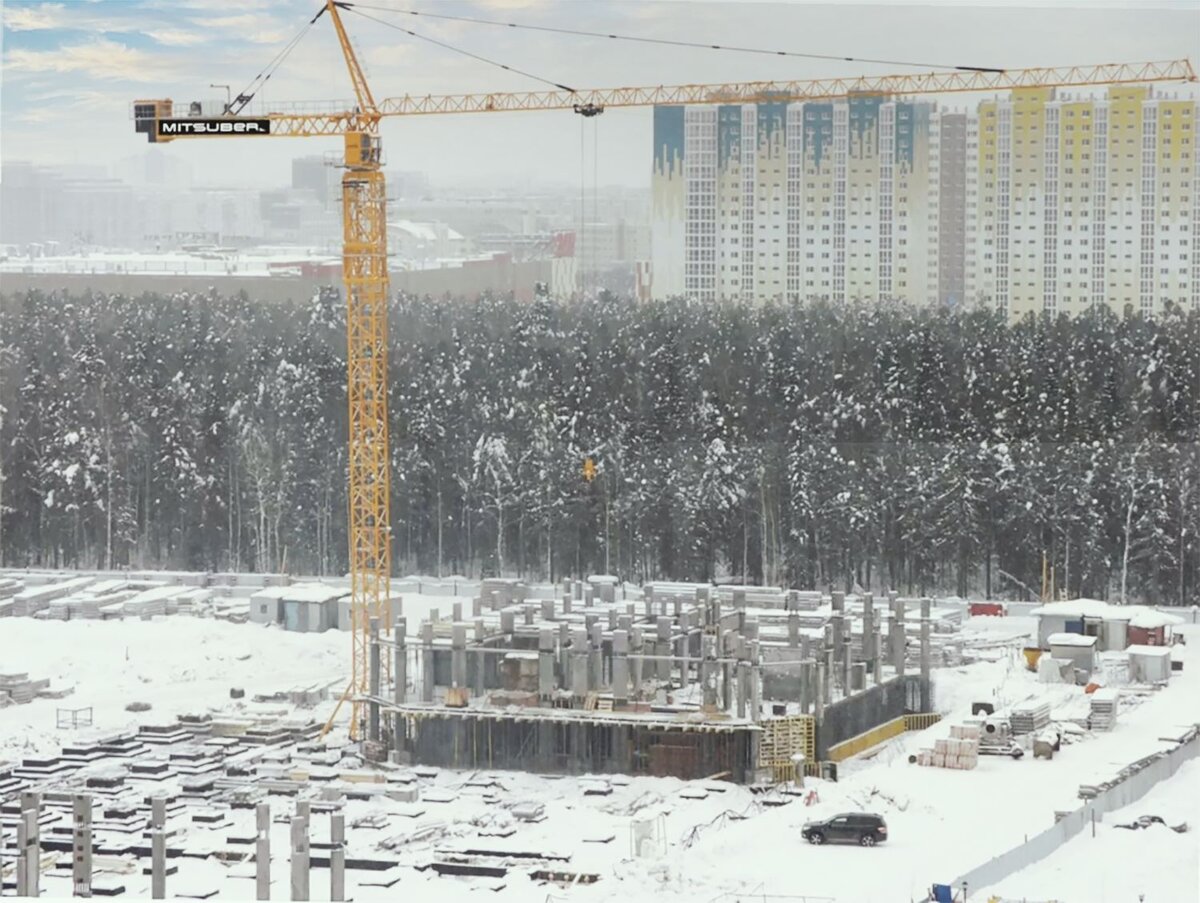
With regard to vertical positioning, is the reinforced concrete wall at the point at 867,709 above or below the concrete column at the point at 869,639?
below

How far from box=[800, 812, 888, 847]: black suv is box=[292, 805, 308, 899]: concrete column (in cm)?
326

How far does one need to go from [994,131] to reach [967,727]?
47.0 feet

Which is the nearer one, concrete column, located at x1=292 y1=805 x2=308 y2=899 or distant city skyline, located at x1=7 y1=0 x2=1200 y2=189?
concrete column, located at x1=292 y1=805 x2=308 y2=899

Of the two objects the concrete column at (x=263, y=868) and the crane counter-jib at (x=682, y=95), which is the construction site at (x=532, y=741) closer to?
the concrete column at (x=263, y=868)

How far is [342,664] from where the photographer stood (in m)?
22.1

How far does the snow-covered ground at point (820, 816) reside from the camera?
531 inches

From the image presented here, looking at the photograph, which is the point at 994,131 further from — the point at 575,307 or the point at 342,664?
the point at 342,664

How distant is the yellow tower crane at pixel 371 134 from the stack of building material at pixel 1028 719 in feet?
17.8

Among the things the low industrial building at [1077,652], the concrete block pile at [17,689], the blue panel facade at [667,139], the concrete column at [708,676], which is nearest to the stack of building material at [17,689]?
the concrete block pile at [17,689]

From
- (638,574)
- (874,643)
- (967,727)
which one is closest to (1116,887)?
(967,727)

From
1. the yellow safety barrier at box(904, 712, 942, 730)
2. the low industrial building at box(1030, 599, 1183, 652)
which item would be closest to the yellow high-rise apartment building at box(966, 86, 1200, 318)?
the low industrial building at box(1030, 599, 1183, 652)

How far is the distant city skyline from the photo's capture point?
89.9 ft

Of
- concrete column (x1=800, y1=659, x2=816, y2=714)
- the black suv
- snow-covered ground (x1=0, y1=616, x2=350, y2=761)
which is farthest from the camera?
snow-covered ground (x1=0, y1=616, x2=350, y2=761)

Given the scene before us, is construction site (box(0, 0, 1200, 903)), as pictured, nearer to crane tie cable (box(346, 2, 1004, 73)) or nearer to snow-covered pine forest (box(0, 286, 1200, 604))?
snow-covered pine forest (box(0, 286, 1200, 604))
